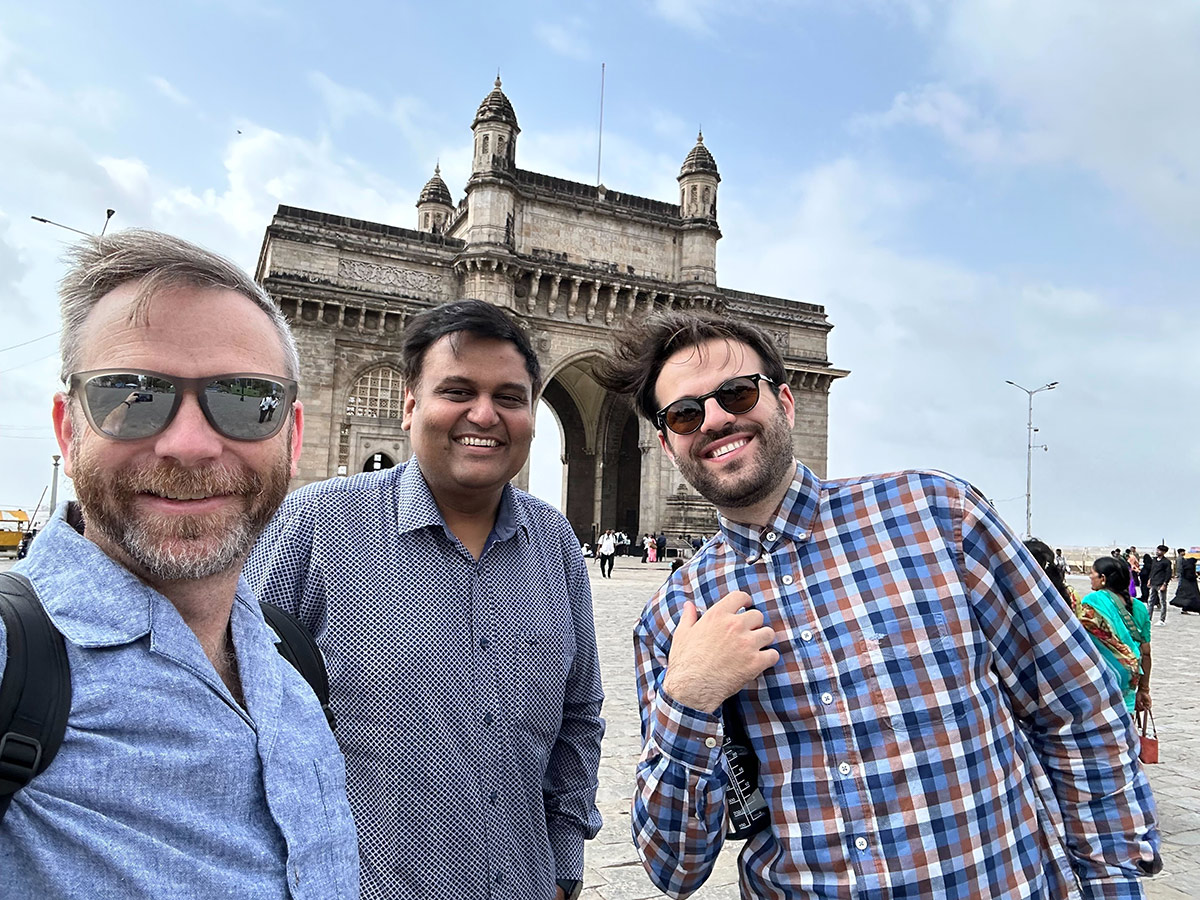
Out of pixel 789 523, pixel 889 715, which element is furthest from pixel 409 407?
pixel 889 715

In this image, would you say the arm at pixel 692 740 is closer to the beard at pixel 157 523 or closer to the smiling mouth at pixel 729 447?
the smiling mouth at pixel 729 447

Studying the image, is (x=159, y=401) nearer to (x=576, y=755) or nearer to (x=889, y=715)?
(x=889, y=715)

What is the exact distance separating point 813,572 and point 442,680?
94cm

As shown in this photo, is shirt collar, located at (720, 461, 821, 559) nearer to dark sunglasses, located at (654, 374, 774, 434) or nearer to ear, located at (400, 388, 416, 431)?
dark sunglasses, located at (654, 374, 774, 434)

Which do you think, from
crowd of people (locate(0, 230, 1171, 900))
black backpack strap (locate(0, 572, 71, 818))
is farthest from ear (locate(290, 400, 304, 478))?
black backpack strap (locate(0, 572, 71, 818))

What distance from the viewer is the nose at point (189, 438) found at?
109 cm

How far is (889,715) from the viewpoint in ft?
4.77

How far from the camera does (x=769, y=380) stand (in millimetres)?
1886

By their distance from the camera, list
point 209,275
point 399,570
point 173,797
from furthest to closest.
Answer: point 399,570 < point 209,275 < point 173,797

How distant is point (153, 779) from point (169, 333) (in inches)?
25.0

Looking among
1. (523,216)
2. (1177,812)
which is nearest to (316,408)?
(523,216)

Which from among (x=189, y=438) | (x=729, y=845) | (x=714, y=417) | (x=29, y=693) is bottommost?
(x=729, y=845)

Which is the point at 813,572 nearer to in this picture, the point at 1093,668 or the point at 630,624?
the point at 1093,668

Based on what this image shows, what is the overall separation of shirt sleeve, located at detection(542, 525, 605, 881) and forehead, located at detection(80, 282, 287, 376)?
129 cm
